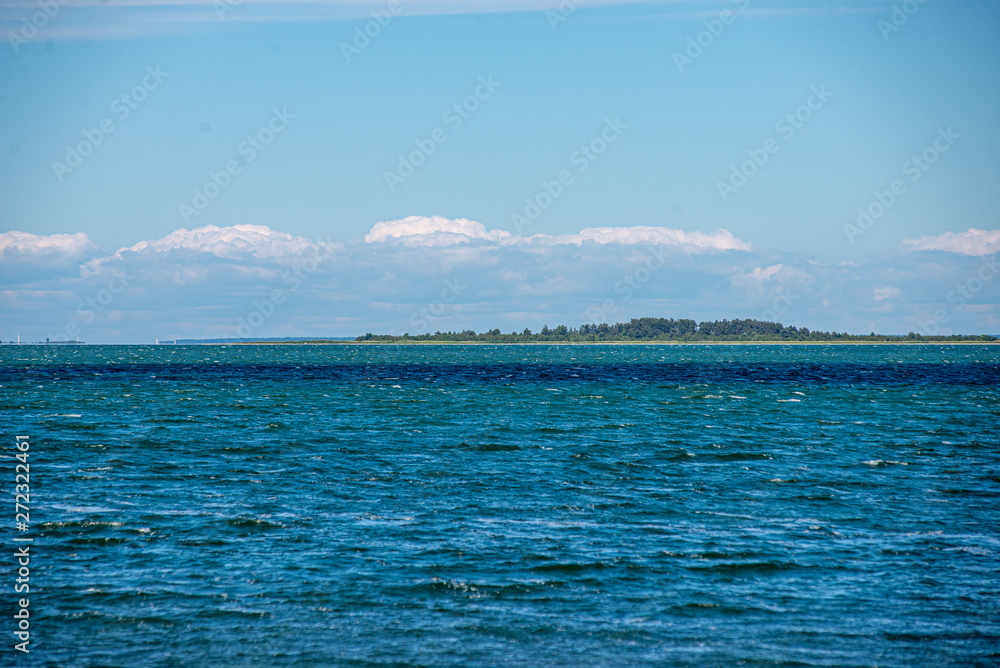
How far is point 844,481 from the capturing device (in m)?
28.8

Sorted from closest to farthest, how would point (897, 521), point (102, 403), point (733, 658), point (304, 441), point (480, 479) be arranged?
point (733, 658) → point (897, 521) → point (480, 479) → point (304, 441) → point (102, 403)

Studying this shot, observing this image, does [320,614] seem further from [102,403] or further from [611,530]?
[102,403]

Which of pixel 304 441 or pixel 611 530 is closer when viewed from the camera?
pixel 611 530

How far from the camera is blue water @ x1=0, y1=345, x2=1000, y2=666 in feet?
47.1

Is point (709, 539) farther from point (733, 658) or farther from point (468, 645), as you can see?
point (468, 645)

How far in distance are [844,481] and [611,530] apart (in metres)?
11.3

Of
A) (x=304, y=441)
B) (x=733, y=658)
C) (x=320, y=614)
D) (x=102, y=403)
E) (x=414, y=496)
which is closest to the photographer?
(x=733, y=658)

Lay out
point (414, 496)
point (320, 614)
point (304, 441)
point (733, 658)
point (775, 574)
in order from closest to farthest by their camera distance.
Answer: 1. point (733, 658)
2. point (320, 614)
3. point (775, 574)
4. point (414, 496)
5. point (304, 441)

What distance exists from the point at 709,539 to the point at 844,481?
10.3 meters

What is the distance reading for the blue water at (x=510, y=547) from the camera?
1437 cm

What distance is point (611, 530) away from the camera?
21609mm

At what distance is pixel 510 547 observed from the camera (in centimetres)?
1986

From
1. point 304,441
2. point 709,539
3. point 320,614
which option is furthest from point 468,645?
point 304,441

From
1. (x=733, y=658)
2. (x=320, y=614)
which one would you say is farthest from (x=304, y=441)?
(x=733, y=658)
